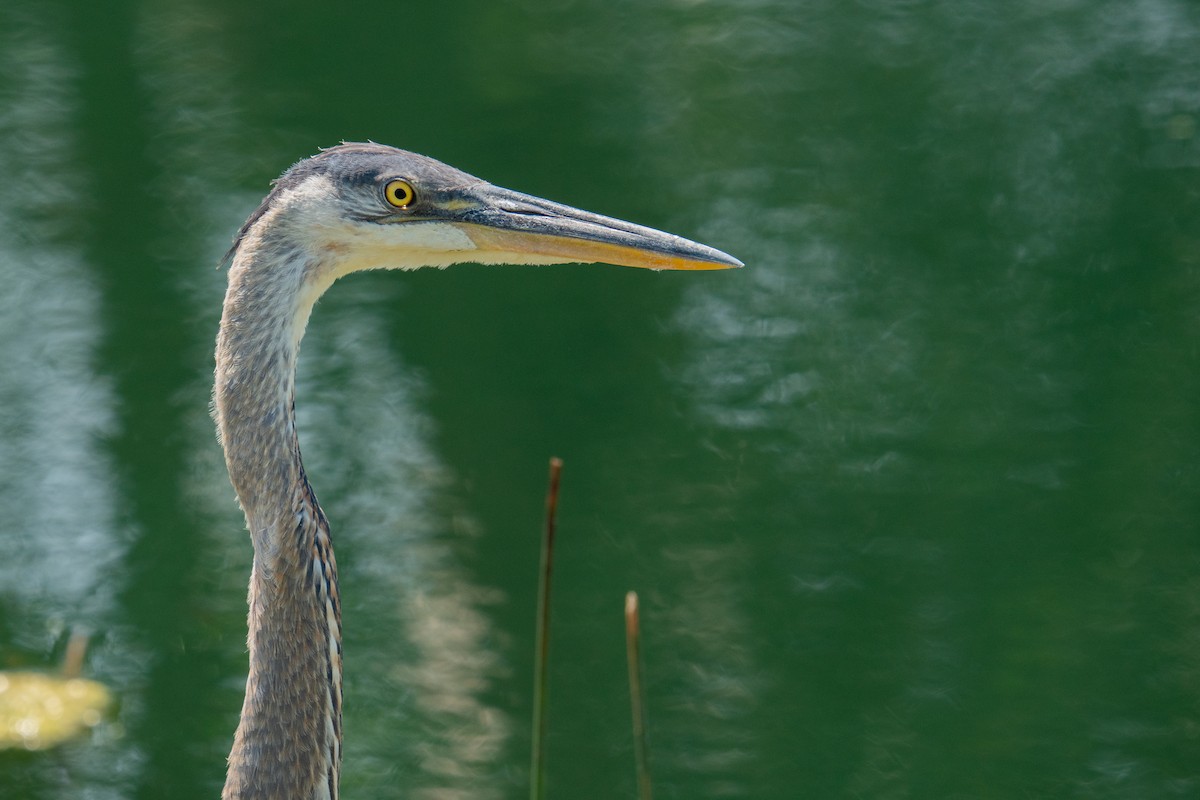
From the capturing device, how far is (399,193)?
3498 mm

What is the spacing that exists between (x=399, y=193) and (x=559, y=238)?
0.38 meters

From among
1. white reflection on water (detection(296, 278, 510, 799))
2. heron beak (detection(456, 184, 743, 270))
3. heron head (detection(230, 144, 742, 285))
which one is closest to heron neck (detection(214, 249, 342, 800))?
heron head (detection(230, 144, 742, 285))

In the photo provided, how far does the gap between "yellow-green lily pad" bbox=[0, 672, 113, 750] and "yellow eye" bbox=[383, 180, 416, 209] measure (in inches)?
132

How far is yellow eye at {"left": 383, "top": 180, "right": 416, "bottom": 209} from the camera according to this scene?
3.48 meters

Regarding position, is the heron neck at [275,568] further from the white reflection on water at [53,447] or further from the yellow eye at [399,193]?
the white reflection on water at [53,447]

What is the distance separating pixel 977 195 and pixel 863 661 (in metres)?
3.85

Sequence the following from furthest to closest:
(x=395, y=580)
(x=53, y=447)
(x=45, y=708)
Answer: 1. (x=53, y=447)
2. (x=395, y=580)
3. (x=45, y=708)

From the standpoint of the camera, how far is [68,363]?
8.02m

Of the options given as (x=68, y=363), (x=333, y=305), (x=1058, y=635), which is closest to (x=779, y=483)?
(x=1058, y=635)

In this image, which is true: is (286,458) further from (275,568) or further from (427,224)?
(427,224)

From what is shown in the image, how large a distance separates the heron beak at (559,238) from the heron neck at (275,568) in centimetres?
50

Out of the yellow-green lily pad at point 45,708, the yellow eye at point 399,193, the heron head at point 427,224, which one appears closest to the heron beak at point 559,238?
the heron head at point 427,224

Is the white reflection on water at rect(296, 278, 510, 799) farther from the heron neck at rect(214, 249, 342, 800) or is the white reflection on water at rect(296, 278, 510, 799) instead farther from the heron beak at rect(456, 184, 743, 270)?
the heron beak at rect(456, 184, 743, 270)

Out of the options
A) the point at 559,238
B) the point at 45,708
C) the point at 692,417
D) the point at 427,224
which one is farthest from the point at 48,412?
the point at 559,238
